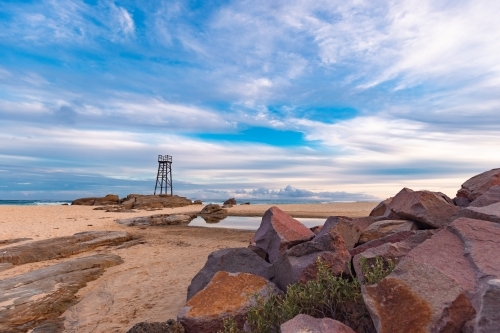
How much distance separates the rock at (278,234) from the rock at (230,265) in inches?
27.2

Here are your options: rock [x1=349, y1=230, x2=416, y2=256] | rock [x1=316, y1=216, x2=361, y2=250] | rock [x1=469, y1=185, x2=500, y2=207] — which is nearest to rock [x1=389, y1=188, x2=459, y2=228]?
rock [x1=469, y1=185, x2=500, y2=207]

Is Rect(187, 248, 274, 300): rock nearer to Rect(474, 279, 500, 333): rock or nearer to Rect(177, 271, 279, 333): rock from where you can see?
Rect(177, 271, 279, 333): rock

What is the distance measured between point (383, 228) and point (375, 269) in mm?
3732

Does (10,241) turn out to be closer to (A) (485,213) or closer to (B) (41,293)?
(B) (41,293)

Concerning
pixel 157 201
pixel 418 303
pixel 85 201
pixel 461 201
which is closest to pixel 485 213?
pixel 418 303

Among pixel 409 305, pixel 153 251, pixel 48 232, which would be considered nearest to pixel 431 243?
pixel 409 305

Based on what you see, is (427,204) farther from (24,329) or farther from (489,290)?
(24,329)

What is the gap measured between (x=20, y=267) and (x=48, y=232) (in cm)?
856

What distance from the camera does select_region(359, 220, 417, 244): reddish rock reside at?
797cm

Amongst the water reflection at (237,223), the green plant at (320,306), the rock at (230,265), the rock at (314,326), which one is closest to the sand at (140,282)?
the rock at (230,265)

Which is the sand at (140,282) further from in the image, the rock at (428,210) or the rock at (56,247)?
the rock at (428,210)

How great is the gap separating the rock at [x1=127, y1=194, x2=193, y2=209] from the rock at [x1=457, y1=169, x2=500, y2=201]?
4057cm

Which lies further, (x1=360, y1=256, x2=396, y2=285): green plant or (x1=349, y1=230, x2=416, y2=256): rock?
(x1=349, y1=230, x2=416, y2=256): rock

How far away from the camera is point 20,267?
43.1ft
